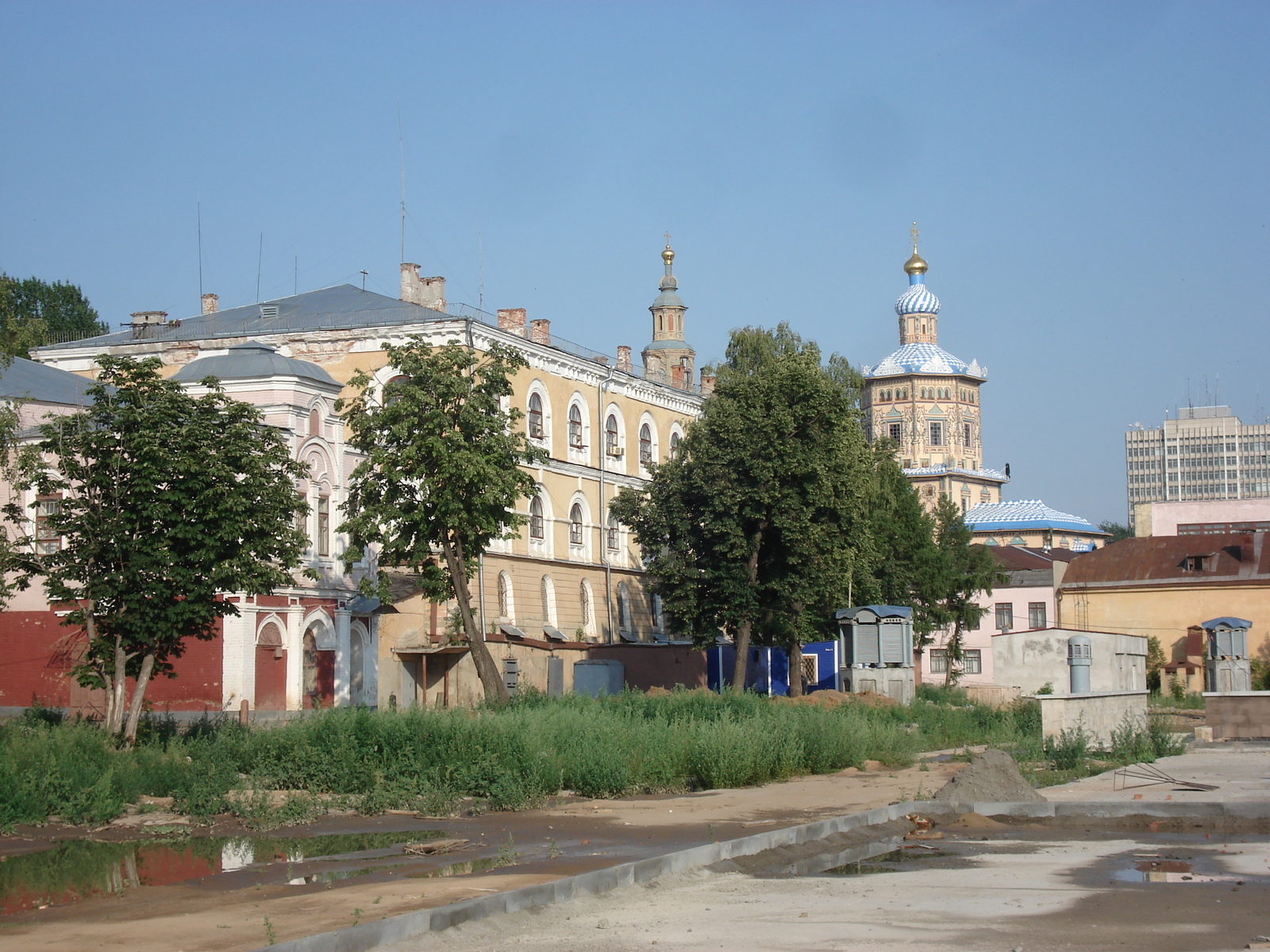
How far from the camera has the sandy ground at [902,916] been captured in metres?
7.95

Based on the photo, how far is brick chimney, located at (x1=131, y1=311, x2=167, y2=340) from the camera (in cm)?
4675

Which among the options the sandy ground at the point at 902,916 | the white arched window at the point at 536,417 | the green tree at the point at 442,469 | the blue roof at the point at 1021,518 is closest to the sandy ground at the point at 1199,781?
the sandy ground at the point at 902,916

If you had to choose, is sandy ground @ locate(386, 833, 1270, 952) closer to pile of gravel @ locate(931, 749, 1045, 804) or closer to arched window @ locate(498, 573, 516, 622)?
pile of gravel @ locate(931, 749, 1045, 804)

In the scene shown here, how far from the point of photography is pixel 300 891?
384 inches

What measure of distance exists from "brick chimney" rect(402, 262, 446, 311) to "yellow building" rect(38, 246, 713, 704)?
0.05 meters

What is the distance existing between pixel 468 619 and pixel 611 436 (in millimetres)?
23227

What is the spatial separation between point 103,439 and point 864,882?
1462cm

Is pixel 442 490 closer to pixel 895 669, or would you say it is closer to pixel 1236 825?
pixel 895 669

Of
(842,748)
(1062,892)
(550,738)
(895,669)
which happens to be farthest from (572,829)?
(895,669)

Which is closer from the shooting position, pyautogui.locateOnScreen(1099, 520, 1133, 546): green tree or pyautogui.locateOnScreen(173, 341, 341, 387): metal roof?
pyautogui.locateOnScreen(173, 341, 341, 387): metal roof

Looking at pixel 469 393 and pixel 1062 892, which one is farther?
pixel 469 393

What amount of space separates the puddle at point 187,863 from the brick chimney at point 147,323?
3582cm

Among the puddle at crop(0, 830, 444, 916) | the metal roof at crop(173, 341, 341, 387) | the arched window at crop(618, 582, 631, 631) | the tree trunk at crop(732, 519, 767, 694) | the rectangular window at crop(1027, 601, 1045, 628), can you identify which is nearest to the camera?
the puddle at crop(0, 830, 444, 916)

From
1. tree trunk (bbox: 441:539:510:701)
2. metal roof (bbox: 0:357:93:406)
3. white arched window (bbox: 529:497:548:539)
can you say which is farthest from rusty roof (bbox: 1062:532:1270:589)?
metal roof (bbox: 0:357:93:406)
